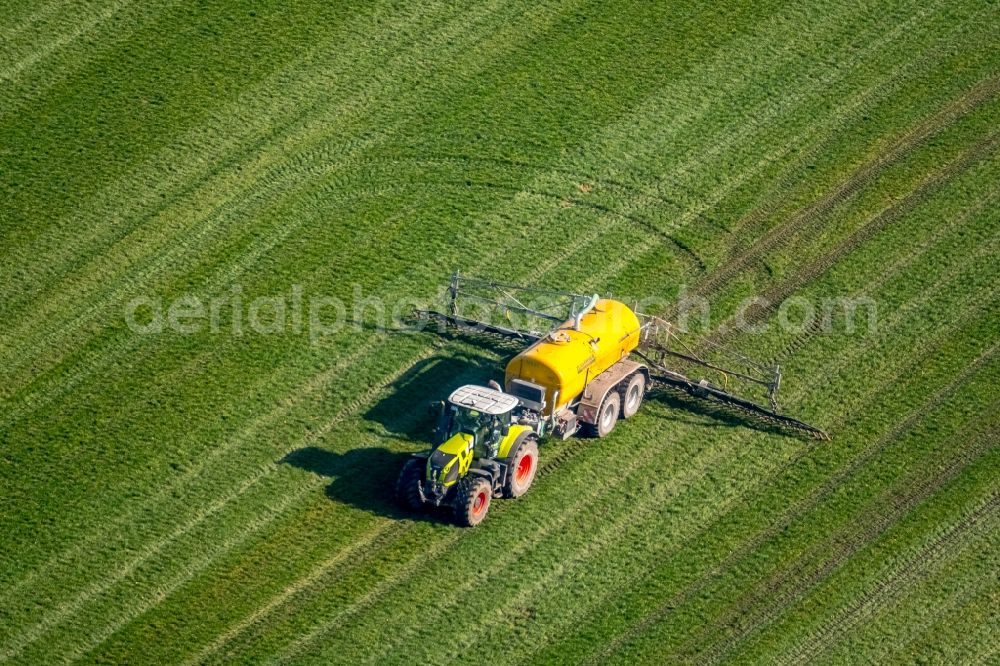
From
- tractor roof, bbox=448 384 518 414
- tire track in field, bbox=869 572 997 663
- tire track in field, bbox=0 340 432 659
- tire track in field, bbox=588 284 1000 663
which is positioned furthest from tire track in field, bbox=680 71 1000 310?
tire track in field, bbox=869 572 997 663

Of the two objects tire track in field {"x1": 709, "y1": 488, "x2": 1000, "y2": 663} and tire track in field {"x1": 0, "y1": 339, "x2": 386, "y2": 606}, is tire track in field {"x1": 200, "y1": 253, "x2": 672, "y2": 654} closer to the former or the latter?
tire track in field {"x1": 0, "y1": 339, "x2": 386, "y2": 606}

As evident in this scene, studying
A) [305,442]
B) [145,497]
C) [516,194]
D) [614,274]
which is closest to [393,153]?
[516,194]

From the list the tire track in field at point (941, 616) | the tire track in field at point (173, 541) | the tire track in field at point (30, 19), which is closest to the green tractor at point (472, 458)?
the tire track in field at point (173, 541)

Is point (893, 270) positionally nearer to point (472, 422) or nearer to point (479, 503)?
point (472, 422)

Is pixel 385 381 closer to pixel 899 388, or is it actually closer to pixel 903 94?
pixel 899 388

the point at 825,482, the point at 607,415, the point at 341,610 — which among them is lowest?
the point at 825,482

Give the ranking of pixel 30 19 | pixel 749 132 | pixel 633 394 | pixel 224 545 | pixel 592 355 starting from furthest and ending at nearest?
pixel 30 19
pixel 749 132
pixel 633 394
pixel 592 355
pixel 224 545

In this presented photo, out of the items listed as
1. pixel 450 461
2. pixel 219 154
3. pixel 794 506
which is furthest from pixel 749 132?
pixel 450 461
